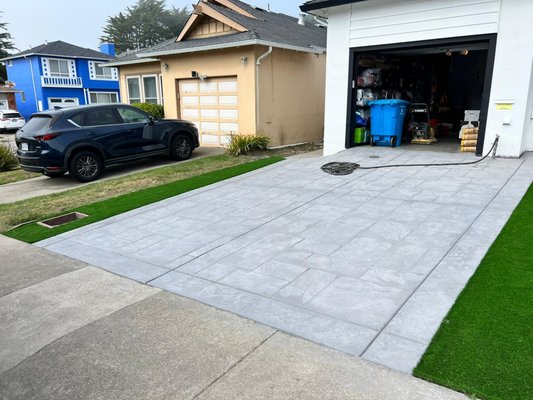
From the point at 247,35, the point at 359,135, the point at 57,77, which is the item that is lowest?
the point at 359,135

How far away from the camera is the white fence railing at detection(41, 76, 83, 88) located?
104 feet

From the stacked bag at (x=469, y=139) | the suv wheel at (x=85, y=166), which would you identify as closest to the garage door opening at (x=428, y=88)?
the stacked bag at (x=469, y=139)

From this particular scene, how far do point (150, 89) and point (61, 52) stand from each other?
19581mm

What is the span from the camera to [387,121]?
33.4ft

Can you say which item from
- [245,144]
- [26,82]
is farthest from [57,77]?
[245,144]

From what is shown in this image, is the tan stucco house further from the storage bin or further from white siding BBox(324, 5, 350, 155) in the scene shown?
the storage bin

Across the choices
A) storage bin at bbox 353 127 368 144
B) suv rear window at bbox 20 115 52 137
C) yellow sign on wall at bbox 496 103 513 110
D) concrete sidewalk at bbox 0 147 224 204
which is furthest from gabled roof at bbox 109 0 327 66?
yellow sign on wall at bbox 496 103 513 110

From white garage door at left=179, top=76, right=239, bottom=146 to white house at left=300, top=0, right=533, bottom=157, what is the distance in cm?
381

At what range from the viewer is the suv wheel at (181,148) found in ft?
37.7

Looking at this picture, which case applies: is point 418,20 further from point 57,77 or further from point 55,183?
point 57,77

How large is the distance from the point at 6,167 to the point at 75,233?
8.04 meters

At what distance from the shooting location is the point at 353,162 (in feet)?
29.3

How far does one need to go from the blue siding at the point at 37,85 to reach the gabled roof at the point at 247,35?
60.3 ft

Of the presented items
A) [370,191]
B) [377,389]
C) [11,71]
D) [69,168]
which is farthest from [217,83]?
[11,71]
